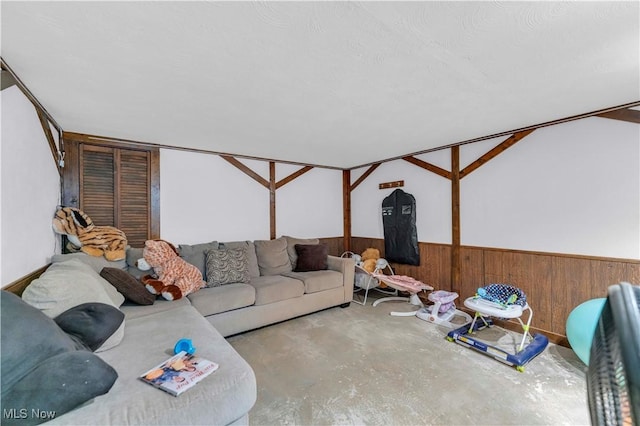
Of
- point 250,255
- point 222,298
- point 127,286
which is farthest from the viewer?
point 250,255

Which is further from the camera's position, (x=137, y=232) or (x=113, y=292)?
(x=137, y=232)

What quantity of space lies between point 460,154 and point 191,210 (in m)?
3.74

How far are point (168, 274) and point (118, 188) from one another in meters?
1.38

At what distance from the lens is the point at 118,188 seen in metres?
3.33

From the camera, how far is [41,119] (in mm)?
2342

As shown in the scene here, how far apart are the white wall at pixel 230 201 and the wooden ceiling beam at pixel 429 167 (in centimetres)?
160

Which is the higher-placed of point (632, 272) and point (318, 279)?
point (632, 272)

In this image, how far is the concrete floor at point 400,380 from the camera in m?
1.81

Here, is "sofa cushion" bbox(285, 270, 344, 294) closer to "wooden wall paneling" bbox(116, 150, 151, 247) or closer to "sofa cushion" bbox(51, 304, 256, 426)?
"sofa cushion" bbox(51, 304, 256, 426)

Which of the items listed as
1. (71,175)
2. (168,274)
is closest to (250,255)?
(168,274)

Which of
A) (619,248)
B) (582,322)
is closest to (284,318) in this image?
(582,322)

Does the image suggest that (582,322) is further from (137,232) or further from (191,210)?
(137,232)

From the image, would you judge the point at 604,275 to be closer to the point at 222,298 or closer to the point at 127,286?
the point at 222,298

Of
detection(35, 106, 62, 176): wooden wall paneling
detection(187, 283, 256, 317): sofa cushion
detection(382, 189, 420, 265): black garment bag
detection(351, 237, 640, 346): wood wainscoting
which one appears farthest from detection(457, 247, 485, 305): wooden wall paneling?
detection(35, 106, 62, 176): wooden wall paneling
